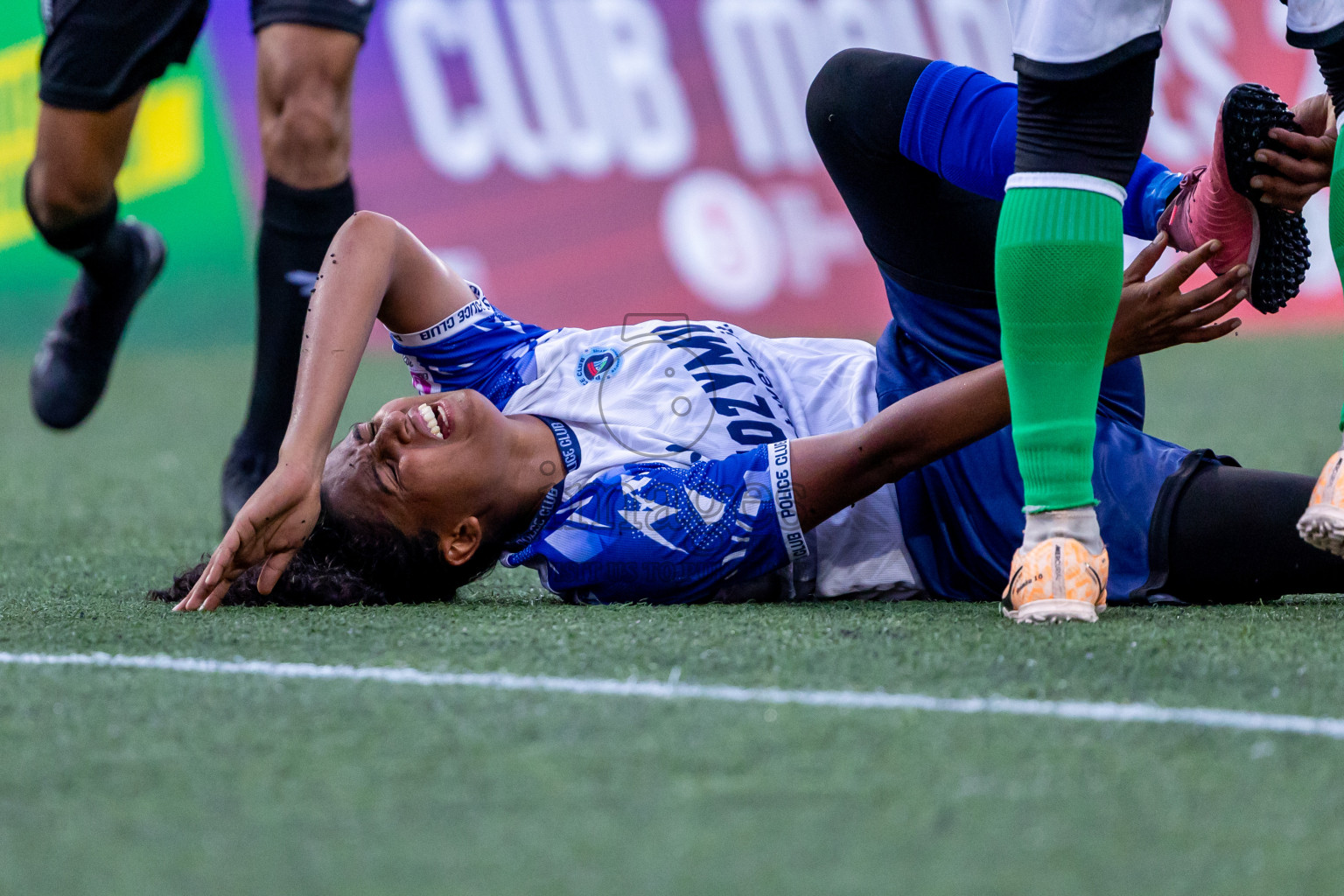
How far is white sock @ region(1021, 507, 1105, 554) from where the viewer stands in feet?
5.75

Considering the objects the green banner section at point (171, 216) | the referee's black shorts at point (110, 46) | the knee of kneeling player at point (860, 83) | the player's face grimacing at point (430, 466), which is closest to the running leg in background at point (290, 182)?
the referee's black shorts at point (110, 46)

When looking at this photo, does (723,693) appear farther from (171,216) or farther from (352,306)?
(171,216)

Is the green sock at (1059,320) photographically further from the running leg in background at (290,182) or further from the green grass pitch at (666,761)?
the running leg in background at (290,182)

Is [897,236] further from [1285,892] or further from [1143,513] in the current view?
[1285,892]

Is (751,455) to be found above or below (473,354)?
below

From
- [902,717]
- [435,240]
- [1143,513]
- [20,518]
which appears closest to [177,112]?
[435,240]

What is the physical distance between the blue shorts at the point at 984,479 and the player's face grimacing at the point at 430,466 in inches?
22.3

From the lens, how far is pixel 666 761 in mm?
1182

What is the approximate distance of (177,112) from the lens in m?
7.24

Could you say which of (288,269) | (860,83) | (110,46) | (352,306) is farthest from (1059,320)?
(110,46)

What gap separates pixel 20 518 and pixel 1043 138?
7.49 ft

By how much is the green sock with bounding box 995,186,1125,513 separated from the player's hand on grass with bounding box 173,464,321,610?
866 mm

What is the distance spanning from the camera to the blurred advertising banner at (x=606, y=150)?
737 cm

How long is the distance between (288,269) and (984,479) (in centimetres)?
137
